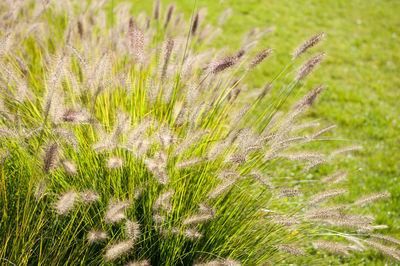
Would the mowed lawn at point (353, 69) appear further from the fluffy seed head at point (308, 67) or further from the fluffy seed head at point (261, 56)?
the fluffy seed head at point (261, 56)

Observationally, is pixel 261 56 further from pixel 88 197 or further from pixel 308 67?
pixel 88 197

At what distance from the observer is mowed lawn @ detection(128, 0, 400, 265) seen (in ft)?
14.0

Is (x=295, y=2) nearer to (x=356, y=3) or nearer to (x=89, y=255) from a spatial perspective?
(x=356, y=3)

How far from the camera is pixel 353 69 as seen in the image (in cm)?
691

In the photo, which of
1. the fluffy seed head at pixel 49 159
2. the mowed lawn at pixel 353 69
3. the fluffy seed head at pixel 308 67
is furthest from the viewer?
the mowed lawn at pixel 353 69

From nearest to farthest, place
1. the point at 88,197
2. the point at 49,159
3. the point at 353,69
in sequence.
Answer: the point at 49,159 < the point at 88,197 < the point at 353,69

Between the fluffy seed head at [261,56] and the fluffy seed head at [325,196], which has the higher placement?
the fluffy seed head at [261,56]

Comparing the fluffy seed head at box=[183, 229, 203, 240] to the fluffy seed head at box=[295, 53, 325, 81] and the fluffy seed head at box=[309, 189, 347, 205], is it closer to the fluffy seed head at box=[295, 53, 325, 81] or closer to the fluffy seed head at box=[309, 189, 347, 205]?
the fluffy seed head at box=[309, 189, 347, 205]

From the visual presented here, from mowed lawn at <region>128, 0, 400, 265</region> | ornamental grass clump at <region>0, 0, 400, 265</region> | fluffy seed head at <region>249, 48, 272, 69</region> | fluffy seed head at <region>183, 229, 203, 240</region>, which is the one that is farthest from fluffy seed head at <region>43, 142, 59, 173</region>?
mowed lawn at <region>128, 0, 400, 265</region>

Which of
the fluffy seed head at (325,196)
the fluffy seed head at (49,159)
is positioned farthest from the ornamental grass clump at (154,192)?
the fluffy seed head at (49,159)

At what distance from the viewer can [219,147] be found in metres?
2.06

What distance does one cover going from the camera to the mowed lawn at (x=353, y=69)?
4.27 metres

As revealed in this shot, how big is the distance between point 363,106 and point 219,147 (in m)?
4.52

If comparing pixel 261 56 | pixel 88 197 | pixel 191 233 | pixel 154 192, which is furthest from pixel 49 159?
pixel 261 56
